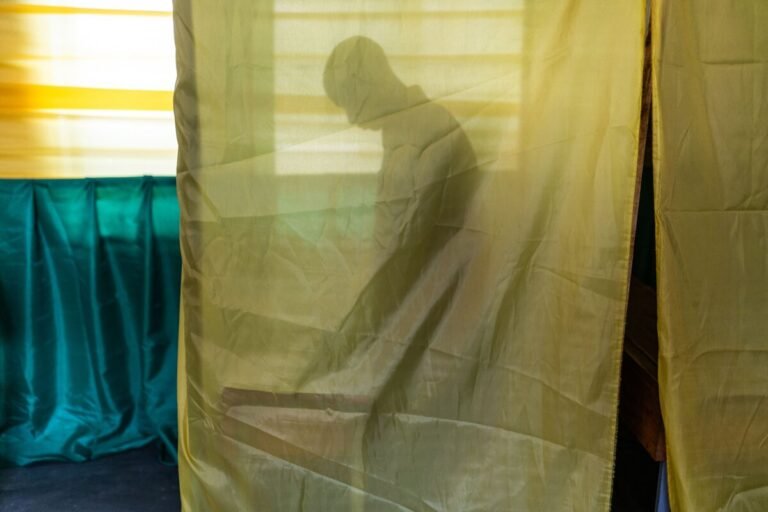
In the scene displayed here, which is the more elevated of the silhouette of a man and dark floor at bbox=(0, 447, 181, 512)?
the silhouette of a man

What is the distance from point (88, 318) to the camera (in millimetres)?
2404

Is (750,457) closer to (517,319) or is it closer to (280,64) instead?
(517,319)

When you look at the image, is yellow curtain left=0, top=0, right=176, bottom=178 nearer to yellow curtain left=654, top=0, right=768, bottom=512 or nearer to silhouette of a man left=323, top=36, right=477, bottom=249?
silhouette of a man left=323, top=36, right=477, bottom=249

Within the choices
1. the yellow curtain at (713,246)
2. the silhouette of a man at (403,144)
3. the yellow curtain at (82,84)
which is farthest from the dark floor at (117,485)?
the silhouette of a man at (403,144)

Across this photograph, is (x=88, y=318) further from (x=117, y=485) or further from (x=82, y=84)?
(x=82, y=84)

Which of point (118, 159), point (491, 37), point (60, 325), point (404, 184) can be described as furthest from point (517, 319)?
point (60, 325)

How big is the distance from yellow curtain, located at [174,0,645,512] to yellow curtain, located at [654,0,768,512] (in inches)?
3.9

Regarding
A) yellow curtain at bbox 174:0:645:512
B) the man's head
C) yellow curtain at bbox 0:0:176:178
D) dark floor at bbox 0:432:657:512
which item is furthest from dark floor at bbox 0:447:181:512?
the man's head

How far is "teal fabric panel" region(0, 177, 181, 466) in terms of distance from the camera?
92.2 inches

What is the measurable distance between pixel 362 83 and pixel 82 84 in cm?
117

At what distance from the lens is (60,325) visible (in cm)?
239

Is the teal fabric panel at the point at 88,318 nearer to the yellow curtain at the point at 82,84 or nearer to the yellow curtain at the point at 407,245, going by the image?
the yellow curtain at the point at 82,84

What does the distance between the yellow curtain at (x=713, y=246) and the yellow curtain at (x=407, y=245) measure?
98 millimetres

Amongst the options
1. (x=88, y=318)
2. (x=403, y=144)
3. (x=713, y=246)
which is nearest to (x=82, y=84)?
(x=88, y=318)
